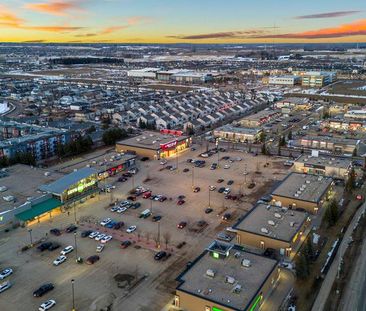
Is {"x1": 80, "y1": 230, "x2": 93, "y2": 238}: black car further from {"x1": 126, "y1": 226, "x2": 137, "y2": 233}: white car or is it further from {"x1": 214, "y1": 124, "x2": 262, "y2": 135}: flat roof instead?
{"x1": 214, "y1": 124, "x2": 262, "y2": 135}: flat roof

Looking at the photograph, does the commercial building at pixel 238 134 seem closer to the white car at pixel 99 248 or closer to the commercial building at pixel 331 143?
the commercial building at pixel 331 143

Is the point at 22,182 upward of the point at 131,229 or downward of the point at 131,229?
upward

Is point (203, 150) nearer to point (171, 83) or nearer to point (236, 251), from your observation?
point (236, 251)

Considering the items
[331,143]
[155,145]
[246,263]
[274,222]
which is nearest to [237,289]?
[246,263]

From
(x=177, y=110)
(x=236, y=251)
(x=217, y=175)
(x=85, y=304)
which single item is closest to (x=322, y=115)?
(x=177, y=110)

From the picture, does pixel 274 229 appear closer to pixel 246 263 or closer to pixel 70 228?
pixel 246 263

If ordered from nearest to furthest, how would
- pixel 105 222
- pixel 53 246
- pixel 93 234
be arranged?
pixel 53 246 → pixel 93 234 → pixel 105 222
